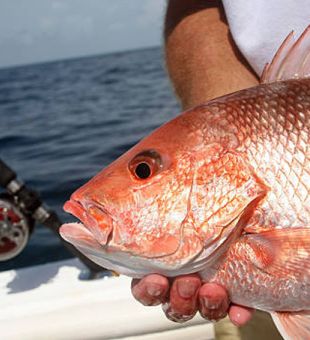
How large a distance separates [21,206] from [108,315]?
783mm

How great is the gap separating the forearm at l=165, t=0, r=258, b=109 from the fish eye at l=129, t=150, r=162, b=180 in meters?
0.81

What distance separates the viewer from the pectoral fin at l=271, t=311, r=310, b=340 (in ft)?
4.88

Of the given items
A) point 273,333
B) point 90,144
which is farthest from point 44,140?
point 273,333

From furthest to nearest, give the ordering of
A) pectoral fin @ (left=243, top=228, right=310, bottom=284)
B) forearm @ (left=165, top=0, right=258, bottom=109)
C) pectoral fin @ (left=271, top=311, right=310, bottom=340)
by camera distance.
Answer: forearm @ (left=165, top=0, right=258, bottom=109) → pectoral fin @ (left=271, top=311, right=310, bottom=340) → pectoral fin @ (left=243, top=228, right=310, bottom=284)

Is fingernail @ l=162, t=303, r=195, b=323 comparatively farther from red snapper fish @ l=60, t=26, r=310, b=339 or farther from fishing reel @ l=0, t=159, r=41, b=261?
fishing reel @ l=0, t=159, r=41, b=261

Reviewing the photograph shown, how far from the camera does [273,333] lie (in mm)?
2205

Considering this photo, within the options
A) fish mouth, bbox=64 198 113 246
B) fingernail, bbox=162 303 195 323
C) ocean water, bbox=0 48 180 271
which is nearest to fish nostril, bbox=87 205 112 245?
fish mouth, bbox=64 198 113 246

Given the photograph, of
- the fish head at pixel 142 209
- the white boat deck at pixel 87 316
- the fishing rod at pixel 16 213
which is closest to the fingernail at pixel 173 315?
the fish head at pixel 142 209

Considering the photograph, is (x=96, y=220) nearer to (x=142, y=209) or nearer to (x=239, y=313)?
(x=142, y=209)

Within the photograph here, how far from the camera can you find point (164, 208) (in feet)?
4.76

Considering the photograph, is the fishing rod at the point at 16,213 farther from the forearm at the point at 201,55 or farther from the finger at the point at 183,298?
the finger at the point at 183,298

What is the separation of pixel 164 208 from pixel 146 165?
12 cm

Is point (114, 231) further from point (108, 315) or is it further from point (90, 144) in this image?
point (90, 144)

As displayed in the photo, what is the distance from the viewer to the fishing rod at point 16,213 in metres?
2.97
